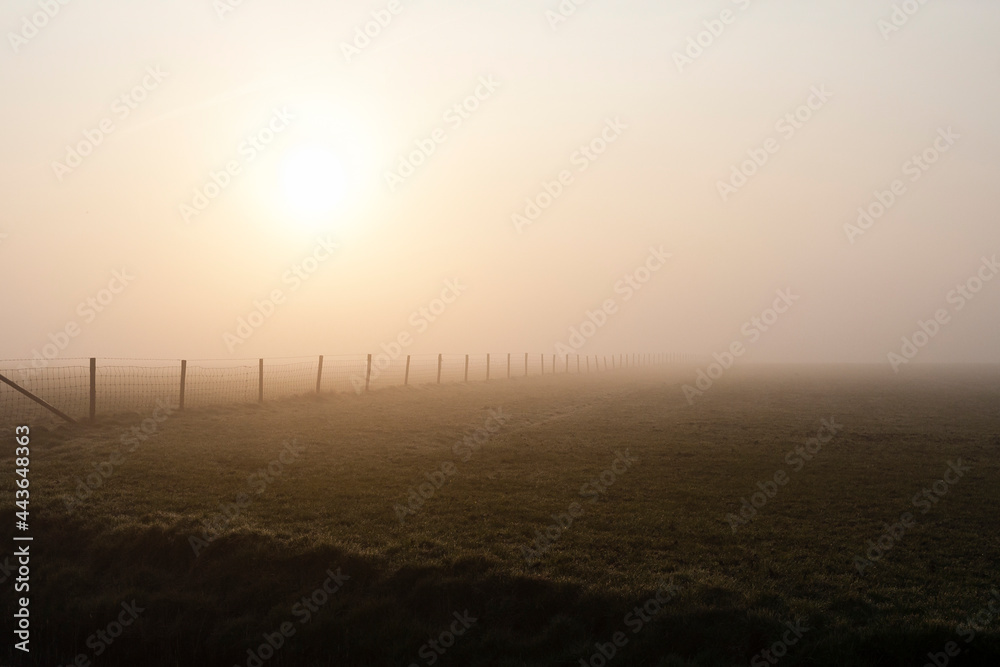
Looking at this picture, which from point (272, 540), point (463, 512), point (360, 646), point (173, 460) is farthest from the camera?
point (173, 460)

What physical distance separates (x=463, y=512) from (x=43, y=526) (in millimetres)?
7016

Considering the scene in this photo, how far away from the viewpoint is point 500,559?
9.14m

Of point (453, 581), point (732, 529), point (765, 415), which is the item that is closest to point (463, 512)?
point (453, 581)

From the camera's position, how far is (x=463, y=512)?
453 inches

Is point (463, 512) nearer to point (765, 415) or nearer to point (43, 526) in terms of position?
point (43, 526)

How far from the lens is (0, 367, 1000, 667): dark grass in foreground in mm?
7699

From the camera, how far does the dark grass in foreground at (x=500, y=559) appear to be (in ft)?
25.3

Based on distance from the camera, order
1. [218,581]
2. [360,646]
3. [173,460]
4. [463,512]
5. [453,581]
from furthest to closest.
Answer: [173,460]
[463,512]
[218,581]
[453,581]
[360,646]

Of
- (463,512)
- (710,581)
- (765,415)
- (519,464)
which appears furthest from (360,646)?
(765,415)

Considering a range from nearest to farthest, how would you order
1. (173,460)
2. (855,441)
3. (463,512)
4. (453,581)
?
(453,581)
(463,512)
(173,460)
(855,441)

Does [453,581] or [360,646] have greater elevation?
[453,581]

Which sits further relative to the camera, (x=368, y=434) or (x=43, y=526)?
(x=368, y=434)

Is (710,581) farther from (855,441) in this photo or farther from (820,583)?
(855,441)

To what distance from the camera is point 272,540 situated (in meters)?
10.0
